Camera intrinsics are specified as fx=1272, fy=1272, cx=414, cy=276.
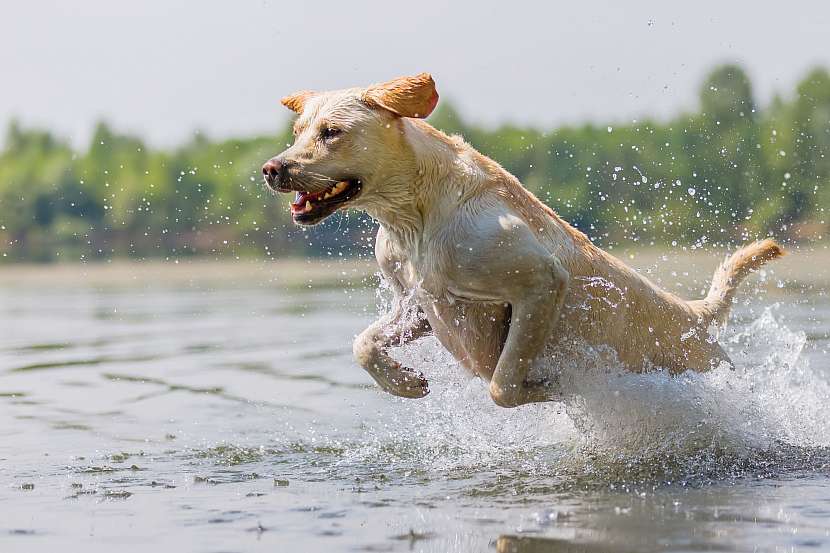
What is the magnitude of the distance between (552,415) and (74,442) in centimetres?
323

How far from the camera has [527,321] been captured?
22.6 ft

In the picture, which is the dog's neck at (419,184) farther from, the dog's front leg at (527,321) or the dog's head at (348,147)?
the dog's front leg at (527,321)

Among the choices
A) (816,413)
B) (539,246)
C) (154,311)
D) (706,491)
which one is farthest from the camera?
(154,311)

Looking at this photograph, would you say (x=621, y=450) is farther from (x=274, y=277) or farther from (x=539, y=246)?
(x=274, y=277)

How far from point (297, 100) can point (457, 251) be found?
4.33ft

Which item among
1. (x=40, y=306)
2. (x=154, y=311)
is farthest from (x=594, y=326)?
(x=40, y=306)

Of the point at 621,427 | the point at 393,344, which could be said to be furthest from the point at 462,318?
the point at 621,427

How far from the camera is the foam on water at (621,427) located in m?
7.31

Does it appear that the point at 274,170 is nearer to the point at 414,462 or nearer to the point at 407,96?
the point at 407,96

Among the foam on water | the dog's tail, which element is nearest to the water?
the foam on water

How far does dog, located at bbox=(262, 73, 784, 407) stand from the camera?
263 inches

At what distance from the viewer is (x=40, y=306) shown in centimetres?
2256

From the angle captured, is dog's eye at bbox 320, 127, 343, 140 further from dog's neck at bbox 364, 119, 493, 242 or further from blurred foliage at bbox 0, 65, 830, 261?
blurred foliage at bbox 0, 65, 830, 261

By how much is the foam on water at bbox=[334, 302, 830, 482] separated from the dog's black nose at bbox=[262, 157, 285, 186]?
6.32 ft
